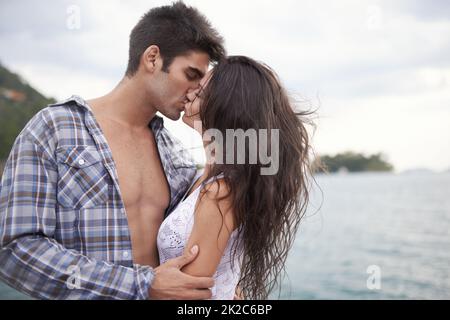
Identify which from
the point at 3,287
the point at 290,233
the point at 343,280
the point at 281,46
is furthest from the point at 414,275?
the point at 281,46

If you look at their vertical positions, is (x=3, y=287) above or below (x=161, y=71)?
below

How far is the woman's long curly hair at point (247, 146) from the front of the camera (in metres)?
1.91

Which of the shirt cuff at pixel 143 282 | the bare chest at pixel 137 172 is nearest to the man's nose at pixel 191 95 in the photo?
the bare chest at pixel 137 172

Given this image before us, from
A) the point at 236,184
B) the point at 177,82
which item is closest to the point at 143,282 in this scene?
the point at 236,184

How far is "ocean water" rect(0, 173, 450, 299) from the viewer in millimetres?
14539

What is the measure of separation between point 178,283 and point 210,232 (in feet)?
0.71

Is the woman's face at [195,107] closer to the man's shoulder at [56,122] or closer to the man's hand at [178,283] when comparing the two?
the man's shoulder at [56,122]

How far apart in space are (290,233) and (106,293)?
2.94 feet

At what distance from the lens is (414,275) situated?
15938mm

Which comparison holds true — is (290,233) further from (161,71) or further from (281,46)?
(281,46)

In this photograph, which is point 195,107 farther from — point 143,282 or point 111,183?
point 143,282

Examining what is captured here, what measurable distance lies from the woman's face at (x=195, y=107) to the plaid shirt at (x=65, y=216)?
0.39 m

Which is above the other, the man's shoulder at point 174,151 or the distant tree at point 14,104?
the distant tree at point 14,104

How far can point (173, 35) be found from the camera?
246 centimetres
